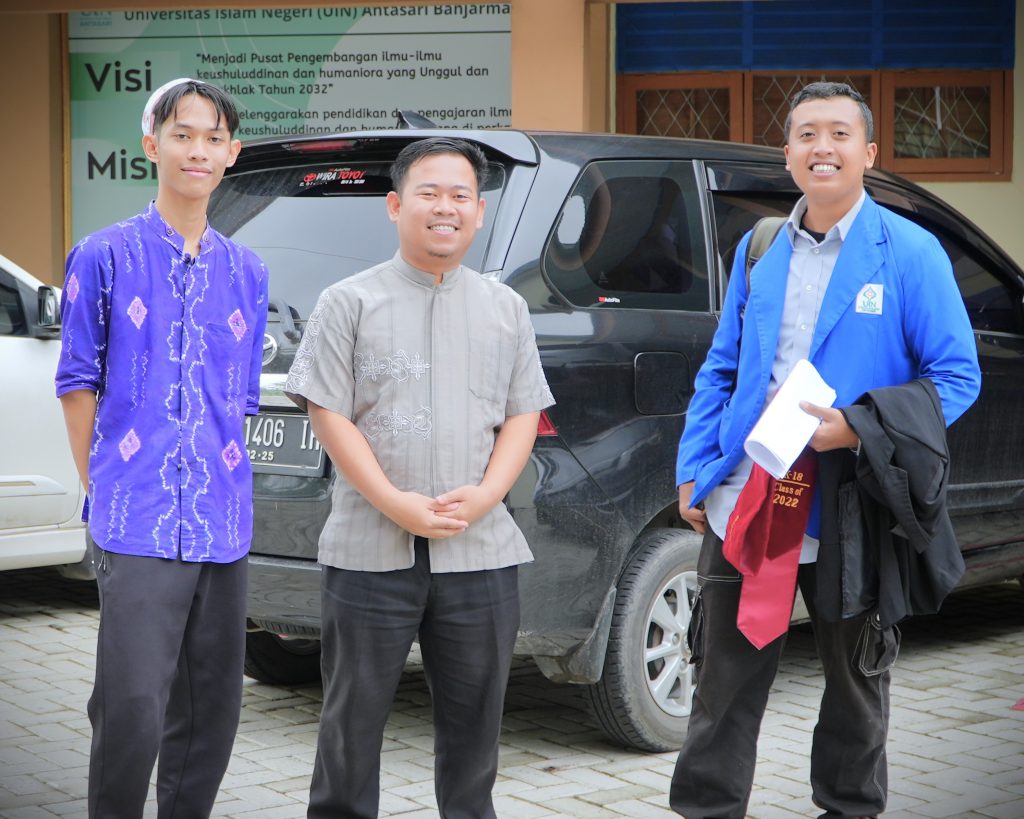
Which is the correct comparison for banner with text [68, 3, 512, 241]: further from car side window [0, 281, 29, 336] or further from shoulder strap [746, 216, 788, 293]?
shoulder strap [746, 216, 788, 293]

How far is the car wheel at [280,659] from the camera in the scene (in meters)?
5.45

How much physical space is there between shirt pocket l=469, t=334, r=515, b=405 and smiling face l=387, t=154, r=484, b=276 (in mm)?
195

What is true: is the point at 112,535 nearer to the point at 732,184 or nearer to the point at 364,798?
the point at 364,798

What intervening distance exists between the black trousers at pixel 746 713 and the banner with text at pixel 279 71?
6.54m

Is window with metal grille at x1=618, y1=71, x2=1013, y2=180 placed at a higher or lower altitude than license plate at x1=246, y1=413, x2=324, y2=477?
higher

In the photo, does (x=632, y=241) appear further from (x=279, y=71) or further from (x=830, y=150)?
(x=279, y=71)

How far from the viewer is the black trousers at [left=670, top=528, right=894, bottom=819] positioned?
3.61 meters

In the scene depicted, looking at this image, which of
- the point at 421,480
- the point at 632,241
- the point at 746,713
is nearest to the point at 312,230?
the point at 632,241

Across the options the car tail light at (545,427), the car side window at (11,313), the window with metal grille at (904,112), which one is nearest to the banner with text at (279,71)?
the window with metal grille at (904,112)

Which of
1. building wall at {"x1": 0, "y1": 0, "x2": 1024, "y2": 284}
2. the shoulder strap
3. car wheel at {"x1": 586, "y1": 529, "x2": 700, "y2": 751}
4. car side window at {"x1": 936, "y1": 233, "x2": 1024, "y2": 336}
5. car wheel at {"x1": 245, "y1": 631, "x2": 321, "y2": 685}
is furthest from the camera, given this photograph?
building wall at {"x1": 0, "y1": 0, "x2": 1024, "y2": 284}

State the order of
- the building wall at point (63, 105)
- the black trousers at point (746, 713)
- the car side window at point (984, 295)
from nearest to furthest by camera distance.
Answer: the black trousers at point (746, 713) → the car side window at point (984, 295) → the building wall at point (63, 105)

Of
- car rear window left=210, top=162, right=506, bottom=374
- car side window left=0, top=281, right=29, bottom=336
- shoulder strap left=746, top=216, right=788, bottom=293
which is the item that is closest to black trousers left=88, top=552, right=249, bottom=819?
car rear window left=210, top=162, right=506, bottom=374

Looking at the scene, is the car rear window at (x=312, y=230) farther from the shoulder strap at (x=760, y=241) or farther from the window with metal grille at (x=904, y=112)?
the window with metal grille at (x=904, y=112)

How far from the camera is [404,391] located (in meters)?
3.25
